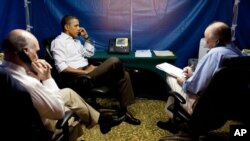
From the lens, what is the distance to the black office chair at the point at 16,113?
158 centimetres

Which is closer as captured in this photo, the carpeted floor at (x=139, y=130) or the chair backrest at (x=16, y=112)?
the chair backrest at (x=16, y=112)

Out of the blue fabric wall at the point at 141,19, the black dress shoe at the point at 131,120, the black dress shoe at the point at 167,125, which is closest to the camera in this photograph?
the black dress shoe at the point at 167,125

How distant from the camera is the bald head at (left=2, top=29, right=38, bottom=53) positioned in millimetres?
1795

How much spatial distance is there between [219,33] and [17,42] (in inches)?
61.0

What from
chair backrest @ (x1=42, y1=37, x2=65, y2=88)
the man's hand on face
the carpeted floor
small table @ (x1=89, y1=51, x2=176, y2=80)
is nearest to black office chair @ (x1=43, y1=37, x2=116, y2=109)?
chair backrest @ (x1=42, y1=37, x2=65, y2=88)

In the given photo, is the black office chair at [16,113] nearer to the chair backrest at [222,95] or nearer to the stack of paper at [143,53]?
the chair backrest at [222,95]

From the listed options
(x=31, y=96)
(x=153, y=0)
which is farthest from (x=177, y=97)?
(x=153, y=0)

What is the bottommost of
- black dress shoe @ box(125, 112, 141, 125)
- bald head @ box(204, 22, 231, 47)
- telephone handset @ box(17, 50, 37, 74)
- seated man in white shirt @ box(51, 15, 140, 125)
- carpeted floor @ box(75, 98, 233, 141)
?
carpeted floor @ box(75, 98, 233, 141)

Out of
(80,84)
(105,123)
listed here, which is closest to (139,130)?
(105,123)

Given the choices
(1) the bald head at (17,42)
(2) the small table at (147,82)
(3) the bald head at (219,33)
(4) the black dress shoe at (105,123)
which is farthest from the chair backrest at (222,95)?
(2) the small table at (147,82)

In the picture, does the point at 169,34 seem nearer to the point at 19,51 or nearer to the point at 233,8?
the point at 233,8

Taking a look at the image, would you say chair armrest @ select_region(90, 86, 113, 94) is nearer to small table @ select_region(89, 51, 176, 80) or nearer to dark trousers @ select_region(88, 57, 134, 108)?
dark trousers @ select_region(88, 57, 134, 108)

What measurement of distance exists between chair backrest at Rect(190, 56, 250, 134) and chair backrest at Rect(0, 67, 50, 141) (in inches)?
46.9

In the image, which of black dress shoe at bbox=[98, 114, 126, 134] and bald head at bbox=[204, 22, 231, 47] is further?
black dress shoe at bbox=[98, 114, 126, 134]
